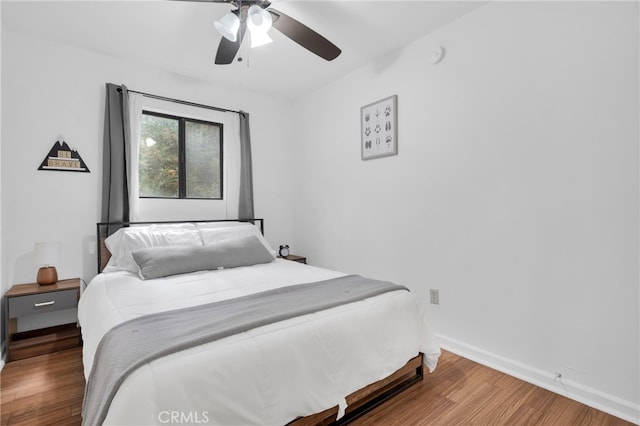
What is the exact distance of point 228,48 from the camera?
7.36 feet

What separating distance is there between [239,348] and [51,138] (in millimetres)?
2753

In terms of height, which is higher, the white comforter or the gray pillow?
the gray pillow

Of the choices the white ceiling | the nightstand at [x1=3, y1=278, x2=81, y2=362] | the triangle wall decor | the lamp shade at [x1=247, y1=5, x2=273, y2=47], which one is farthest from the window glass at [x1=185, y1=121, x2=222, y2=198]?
the lamp shade at [x1=247, y1=5, x2=273, y2=47]

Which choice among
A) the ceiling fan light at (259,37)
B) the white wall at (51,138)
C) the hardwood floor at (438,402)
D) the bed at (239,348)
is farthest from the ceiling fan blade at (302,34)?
the hardwood floor at (438,402)

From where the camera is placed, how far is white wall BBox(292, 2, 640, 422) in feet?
5.72

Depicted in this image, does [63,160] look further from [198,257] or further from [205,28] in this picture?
[205,28]

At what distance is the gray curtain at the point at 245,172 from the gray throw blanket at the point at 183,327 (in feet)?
6.46

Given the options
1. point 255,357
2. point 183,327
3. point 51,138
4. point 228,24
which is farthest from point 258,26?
point 51,138

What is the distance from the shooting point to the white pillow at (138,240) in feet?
8.55

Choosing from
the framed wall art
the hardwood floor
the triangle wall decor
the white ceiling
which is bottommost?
the hardwood floor

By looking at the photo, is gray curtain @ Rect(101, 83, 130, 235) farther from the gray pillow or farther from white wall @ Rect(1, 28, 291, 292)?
the gray pillow

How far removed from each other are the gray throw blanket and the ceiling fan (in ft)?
5.34

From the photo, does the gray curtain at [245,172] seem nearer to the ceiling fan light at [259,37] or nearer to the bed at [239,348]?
the bed at [239,348]

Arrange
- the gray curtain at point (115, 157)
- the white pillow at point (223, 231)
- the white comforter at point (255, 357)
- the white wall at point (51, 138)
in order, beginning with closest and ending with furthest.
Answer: the white comforter at point (255, 357)
the white wall at point (51, 138)
the gray curtain at point (115, 157)
the white pillow at point (223, 231)
